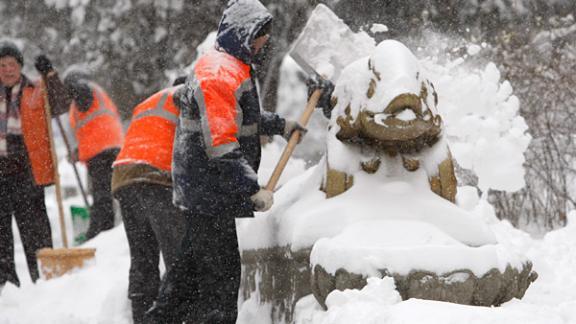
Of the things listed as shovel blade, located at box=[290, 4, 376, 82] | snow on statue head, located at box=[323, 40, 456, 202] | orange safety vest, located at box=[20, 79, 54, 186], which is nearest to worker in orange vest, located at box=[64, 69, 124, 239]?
orange safety vest, located at box=[20, 79, 54, 186]

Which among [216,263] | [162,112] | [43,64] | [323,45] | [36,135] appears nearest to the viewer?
[216,263]

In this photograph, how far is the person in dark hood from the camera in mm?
3299

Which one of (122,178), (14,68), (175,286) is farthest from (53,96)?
(175,286)

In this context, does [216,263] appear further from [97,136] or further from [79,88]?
[97,136]

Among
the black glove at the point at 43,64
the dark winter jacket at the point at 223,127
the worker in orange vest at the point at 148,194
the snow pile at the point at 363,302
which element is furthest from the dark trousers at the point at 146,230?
the black glove at the point at 43,64

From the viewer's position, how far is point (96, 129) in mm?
6523

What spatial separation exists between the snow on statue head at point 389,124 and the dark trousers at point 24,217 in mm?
2787

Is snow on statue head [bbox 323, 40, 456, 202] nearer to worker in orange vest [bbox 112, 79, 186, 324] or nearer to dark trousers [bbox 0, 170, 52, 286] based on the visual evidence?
worker in orange vest [bbox 112, 79, 186, 324]

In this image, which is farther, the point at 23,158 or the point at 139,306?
the point at 23,158

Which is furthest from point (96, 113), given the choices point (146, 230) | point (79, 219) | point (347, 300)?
point (347, 300)

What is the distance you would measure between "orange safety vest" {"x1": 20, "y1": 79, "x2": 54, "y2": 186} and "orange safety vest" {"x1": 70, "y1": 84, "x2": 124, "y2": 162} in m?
0.83

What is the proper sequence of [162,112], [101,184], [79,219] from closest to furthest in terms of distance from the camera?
[162,112], [101,184], [79,219]

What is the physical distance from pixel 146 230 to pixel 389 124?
1601mm

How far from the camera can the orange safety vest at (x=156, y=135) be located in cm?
402
